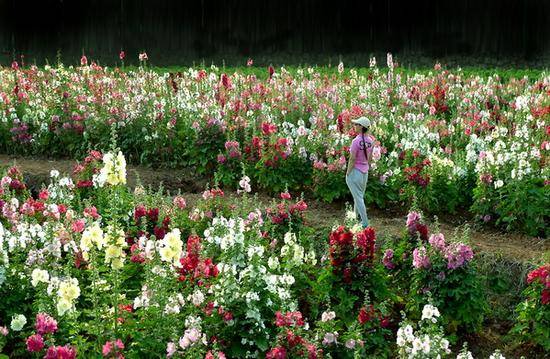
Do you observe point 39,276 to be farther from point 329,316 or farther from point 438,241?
point 438,241

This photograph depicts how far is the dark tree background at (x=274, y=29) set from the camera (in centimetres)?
1636

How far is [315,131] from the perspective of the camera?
8258mm

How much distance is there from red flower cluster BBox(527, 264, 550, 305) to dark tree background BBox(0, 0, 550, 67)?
11.6 metres

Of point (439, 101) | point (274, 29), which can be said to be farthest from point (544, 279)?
point (274, 29)

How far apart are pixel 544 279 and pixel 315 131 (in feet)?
12.2

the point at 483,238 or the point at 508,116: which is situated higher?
the point at 508,116

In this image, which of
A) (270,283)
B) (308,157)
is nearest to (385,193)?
(308,157)

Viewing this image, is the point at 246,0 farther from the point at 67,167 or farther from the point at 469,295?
the point at 469,295

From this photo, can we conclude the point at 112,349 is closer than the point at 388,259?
Yes

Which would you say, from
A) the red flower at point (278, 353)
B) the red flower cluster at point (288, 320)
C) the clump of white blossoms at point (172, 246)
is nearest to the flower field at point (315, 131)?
the clump of white blossoms at point (172, 246)

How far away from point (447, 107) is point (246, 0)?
373 inches

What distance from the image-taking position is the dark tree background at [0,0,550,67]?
53.7ft

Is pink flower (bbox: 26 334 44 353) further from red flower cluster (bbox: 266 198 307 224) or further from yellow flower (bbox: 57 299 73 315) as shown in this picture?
red flower cluster (bbox: 266 198 307 224)

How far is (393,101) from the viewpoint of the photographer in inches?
419
